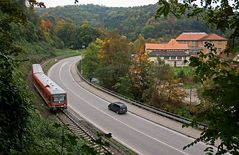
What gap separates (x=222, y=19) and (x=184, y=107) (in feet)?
111

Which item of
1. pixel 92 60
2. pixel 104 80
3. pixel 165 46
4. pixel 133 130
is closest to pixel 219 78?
pixel 133 130

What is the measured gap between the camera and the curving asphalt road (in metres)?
22.6

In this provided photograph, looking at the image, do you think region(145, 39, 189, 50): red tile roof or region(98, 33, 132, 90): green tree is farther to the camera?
region(145, 39, 189, 50): red tile roof

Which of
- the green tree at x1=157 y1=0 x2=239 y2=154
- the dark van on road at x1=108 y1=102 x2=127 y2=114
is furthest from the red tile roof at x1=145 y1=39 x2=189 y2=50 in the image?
the green tree at x1=157 y1=0 x2=239 y2=154

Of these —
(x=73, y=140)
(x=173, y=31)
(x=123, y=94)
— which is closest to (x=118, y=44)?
(x=123, y=94)

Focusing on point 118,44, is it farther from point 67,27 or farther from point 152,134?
point 67,27

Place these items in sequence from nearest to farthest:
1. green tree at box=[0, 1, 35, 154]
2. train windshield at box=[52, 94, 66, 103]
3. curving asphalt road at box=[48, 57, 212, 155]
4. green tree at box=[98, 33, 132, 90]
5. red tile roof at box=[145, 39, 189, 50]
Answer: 1. green tree at box=[0, 1, 35, 154]
2. curving asphalt road at box=[48, 57, 212, 155]
3. train windshield at box=[52, 94, 66, 103]
4. green tree at box=[98, 33, 132, 90]
5. red tile roof at box=[145, 39, 189, 50]

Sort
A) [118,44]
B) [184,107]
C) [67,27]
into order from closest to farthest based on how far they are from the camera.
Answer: [184,107] → [118,44] → [67,27]

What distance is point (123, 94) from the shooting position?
43625 millimetres

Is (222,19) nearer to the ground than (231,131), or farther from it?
farther from it

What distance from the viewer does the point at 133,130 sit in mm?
27078

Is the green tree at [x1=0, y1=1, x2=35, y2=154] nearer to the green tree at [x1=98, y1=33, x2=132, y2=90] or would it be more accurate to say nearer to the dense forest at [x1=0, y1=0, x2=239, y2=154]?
the dense forest at [x1=0, y1=0, x2=239, y2=154]

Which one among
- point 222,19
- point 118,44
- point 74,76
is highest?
point 222,19

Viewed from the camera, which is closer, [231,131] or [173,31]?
[231,131]
